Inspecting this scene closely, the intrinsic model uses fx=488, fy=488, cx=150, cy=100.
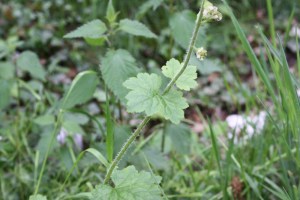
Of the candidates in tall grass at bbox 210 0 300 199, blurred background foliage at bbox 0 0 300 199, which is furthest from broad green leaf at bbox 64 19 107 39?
tall grass at bbox 210 0 300 199

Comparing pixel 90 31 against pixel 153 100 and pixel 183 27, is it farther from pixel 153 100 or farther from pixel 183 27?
pixel 153 100

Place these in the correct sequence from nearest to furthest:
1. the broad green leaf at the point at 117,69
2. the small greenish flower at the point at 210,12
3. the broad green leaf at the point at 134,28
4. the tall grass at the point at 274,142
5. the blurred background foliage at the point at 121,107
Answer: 1. the small greenish flower at the point at 210,12
2. the tall grass at the point at 274,142
3. the broad green leaf at the point at 117,69
4. the broad green leaf at the point at 134,28
5. the blurred background foliage at the point at 121,107

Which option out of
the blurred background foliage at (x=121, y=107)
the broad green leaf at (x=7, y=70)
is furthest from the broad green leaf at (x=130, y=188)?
the broad green leaf at (x=7, y=70)

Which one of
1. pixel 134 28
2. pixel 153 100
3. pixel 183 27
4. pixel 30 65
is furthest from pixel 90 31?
pixel 153 100

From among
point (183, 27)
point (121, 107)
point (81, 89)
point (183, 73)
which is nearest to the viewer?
point (183, 73)

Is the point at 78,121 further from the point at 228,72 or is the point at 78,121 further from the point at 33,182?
the point at 228,72

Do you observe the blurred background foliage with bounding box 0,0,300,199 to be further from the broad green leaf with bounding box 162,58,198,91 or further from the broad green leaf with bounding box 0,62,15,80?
the broad green leaf with bounding box 162,58,198,91

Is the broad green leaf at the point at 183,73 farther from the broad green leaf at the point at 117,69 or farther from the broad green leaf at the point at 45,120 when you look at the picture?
the broad green leaf at the point at 45,120
